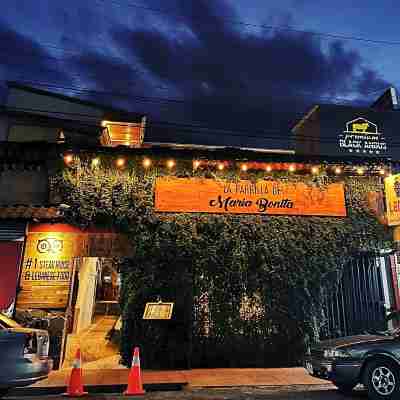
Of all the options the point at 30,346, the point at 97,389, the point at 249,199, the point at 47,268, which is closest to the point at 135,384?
the point at 97,389

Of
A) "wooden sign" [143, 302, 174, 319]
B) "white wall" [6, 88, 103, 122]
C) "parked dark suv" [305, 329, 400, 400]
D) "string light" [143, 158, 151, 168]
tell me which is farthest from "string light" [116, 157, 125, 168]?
"parked dark suv" [305, 329, 400, 400]

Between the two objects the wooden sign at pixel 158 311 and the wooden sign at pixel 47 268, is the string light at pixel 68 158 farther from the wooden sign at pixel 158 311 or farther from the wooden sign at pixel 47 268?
the wooden sign at pixel 158 311

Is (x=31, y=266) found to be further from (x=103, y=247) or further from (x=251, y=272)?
(x=251, y=272)

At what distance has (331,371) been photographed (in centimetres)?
634

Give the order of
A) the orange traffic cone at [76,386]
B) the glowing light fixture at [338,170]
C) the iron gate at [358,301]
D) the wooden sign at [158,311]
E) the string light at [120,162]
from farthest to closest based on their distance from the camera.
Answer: the glowing light fixture at [338,170] < the string light at [120,162] < the iron gate at [358,301] < the wooden sign at [158,311] < the orange traffic cone at [76,386]

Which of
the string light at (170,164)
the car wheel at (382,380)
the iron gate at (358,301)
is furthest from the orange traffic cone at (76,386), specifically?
the iron gate at (358,301)

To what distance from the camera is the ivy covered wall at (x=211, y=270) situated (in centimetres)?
950

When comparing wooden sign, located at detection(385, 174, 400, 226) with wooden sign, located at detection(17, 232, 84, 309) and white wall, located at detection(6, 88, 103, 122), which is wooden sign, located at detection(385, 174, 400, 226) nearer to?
wooden sign, located at detection(17, 232, 84, 309)

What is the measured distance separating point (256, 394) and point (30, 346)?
3.95 meters

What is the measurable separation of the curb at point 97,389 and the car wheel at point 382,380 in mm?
3524

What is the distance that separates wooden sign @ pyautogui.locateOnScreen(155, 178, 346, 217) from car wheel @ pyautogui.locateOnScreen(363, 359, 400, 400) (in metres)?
A: 5.22

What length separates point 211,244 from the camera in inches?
394

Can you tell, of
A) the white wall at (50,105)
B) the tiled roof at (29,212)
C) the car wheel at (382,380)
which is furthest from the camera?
the white wall at (50,105)

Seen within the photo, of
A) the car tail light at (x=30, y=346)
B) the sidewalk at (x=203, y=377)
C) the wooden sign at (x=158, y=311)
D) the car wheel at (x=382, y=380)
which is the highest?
the wooden sign at (x=158, y=311)
